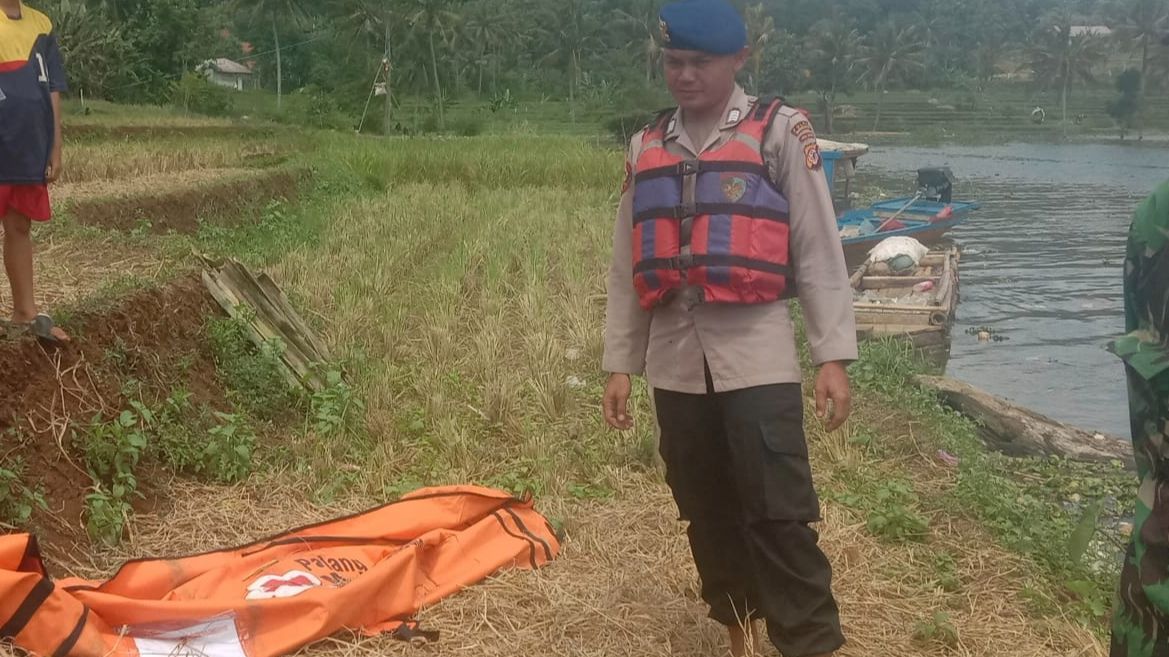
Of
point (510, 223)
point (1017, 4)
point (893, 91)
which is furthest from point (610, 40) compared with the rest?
point (510, 223)

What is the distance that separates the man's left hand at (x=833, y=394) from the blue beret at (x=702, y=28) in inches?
30.0

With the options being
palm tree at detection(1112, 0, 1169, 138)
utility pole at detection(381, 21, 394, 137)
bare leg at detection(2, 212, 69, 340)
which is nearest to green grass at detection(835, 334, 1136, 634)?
bare leg at detection(2, 212, 69, 340)

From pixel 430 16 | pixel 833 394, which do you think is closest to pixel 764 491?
pixel 833 394

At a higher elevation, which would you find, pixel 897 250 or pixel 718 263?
pixel 718 263

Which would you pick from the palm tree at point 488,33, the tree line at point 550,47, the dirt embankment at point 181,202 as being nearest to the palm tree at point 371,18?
the tree line at point 550,47

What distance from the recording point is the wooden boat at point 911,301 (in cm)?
1361

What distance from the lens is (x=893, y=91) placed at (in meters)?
70.1

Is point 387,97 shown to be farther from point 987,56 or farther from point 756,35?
point 987,56

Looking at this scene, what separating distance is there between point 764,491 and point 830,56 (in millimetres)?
56070

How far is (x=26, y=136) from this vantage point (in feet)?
13.5

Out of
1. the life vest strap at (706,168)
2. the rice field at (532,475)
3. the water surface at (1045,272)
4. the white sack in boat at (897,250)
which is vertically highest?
the life vest strap at (706,168)

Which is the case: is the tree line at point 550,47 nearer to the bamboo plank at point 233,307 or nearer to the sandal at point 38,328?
the bamboo plank at point 233,307

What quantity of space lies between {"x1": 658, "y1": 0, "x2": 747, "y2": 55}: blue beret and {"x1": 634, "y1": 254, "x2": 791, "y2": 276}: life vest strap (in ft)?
1.53

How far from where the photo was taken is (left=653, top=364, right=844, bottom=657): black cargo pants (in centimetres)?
263
